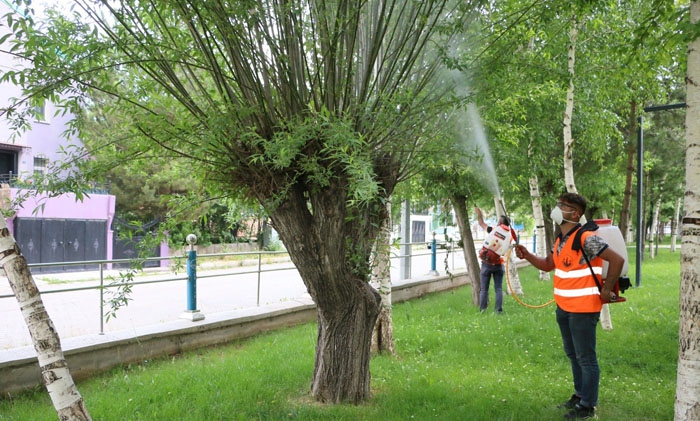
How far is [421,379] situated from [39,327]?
12.6 feet

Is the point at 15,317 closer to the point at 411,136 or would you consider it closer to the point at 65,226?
the point at 411,136

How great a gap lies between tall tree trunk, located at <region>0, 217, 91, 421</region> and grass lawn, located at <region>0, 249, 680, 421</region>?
5.96 ft

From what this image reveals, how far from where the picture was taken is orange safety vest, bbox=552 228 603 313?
14.6 feet

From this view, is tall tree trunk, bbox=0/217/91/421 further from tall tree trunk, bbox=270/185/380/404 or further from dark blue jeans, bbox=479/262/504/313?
dark blue jeans, bbox=479/262/504/313

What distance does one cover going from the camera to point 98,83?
3904 millimetres

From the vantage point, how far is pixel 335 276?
4.65 metres

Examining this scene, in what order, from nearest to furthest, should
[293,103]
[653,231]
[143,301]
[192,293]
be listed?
[293,103]
[192,293]
[143,301]
[653,231]

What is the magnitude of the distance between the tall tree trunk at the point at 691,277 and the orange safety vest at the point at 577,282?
95cm

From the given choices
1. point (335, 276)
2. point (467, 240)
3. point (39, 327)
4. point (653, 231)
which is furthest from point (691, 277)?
point (653, 231)

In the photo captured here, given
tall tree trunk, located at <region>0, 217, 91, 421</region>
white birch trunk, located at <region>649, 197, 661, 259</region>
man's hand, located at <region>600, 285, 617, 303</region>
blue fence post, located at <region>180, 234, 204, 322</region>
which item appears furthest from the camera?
white birch trunk, located at <region>649, 197, 661, 259</region>

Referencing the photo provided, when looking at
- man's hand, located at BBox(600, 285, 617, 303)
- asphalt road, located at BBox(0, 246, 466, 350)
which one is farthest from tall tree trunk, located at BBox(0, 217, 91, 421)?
man's hand, located at BBox(600, 285, 617, 303)

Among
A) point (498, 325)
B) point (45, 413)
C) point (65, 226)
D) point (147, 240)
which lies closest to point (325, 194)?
point (147, 240)

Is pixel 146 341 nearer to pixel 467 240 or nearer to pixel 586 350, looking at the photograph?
pixel 586 350

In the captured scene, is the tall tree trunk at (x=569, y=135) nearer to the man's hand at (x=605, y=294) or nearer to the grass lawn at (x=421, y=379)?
the grass lawn at (x=421, y=379)
